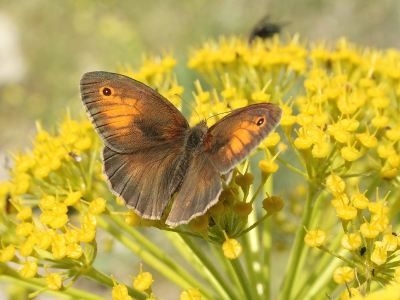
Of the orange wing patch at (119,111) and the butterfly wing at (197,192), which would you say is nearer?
the butterfly wing at (197,192)

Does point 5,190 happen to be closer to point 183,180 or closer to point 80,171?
point 80,171

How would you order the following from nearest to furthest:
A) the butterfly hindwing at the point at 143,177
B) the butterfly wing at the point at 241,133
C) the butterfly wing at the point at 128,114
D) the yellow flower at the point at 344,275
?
the butterfly wing at the point at 241,133 → the yellow flower at the point at 344,275 → the butterfly hindwing at the point at 143,177 → the butterfly wing at the point at 128,114

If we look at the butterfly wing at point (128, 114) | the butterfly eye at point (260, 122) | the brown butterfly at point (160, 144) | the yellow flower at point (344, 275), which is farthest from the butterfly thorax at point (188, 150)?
the yellow flower at point (344, 275)

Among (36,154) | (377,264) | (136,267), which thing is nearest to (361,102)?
(377,264)

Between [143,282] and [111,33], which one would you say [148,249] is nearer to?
[143,282]

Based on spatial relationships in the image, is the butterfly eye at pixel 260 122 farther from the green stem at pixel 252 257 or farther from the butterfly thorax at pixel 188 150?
the green stem at pixel 252 257

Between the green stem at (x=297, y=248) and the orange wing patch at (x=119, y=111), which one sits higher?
the orange wing patch at (x=119, y=111)
